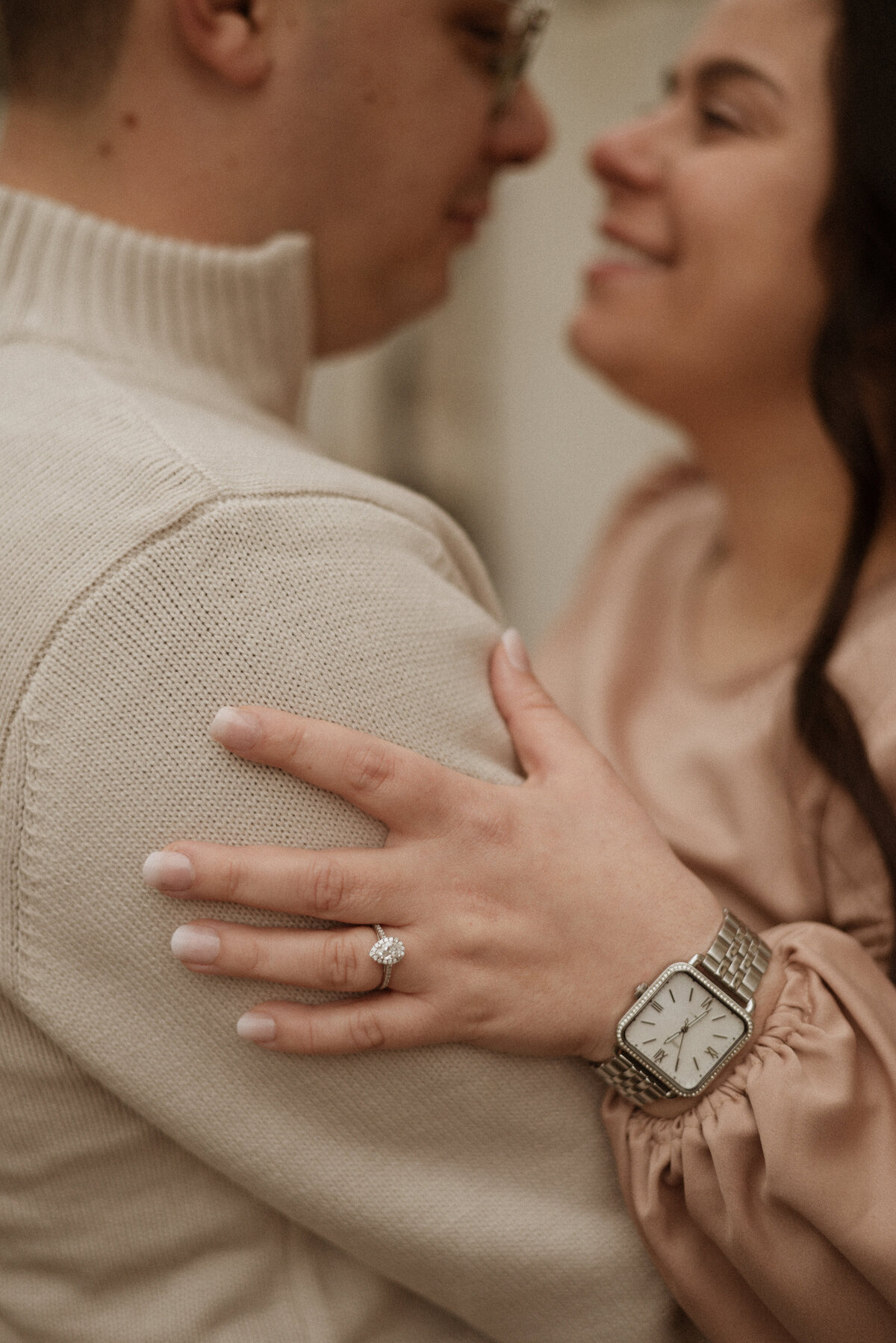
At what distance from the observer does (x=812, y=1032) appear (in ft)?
2.50

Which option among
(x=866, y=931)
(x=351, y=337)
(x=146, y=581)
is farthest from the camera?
(x=351, y=337)

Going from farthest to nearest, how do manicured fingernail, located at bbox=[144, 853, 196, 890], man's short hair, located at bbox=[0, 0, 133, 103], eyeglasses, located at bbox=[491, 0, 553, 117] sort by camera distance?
eyeglasses, located at bbox=[491, 0, 553, 117] < man's short hair, located at bbox=[0, 0, 133, 103] < manicured fingernail, located at bbox=[144, 853, 196, 890]

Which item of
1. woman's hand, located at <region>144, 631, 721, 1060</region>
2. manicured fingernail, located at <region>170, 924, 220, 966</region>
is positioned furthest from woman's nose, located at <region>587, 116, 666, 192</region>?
manicured fingernail, located at <region>170, 924, 220, 966</region>

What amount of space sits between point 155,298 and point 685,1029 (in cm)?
73

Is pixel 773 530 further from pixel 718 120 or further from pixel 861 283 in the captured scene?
pixel 718 120

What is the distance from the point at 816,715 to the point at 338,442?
243 centimetres

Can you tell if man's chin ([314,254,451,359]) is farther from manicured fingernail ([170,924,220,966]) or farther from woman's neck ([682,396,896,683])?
manicured fingernail ([170,924,220,966])

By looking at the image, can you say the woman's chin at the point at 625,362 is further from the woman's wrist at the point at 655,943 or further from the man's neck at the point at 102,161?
the woman's wrist at the point at 655,943

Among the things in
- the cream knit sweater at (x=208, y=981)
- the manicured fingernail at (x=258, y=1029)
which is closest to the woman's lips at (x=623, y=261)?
the cream knit sweater at (x=208, y=981)

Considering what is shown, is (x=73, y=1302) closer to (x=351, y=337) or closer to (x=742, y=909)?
(x=742, y=909)

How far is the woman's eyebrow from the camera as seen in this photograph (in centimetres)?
131

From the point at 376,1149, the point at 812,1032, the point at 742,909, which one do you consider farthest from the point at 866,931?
the point at 376,1149

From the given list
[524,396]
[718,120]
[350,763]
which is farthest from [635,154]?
[524,396]

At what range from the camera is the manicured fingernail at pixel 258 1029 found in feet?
2.22
